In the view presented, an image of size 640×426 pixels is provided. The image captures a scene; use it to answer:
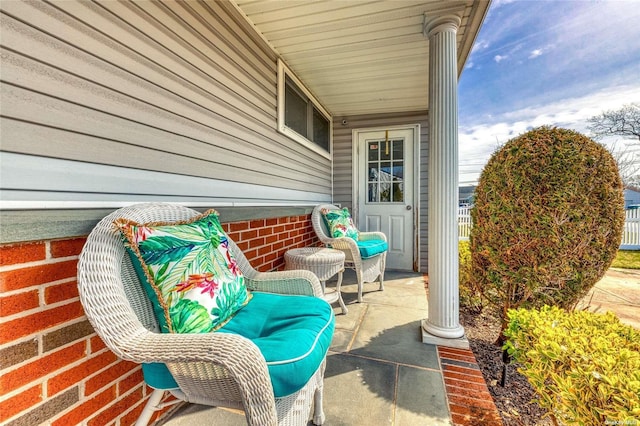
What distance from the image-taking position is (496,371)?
69.4 inches

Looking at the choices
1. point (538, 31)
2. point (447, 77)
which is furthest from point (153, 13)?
point (538, 31)

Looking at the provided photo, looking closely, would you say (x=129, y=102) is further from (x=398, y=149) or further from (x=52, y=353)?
(x=398, y=149)

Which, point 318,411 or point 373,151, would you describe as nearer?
point 318,411

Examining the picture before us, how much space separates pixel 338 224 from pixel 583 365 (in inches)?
92.6

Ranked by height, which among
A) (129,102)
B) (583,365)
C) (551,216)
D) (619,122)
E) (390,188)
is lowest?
(583,365)

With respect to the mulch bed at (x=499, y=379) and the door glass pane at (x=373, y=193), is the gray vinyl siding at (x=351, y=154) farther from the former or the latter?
the mulch bed at (x=499, y=379)

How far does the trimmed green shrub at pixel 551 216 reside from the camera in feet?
5.54

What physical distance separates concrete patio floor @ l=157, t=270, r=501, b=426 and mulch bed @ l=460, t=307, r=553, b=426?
12cm

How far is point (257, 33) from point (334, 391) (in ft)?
8.99

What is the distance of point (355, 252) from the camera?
8.95ft

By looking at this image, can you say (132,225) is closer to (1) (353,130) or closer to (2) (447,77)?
(2) (447,77)

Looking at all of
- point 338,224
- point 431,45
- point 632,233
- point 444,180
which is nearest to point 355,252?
point 338,224

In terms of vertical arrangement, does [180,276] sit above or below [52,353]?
above

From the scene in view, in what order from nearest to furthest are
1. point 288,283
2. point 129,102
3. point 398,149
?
1. point 129,102
2. point 288,283
3. point 398,149
